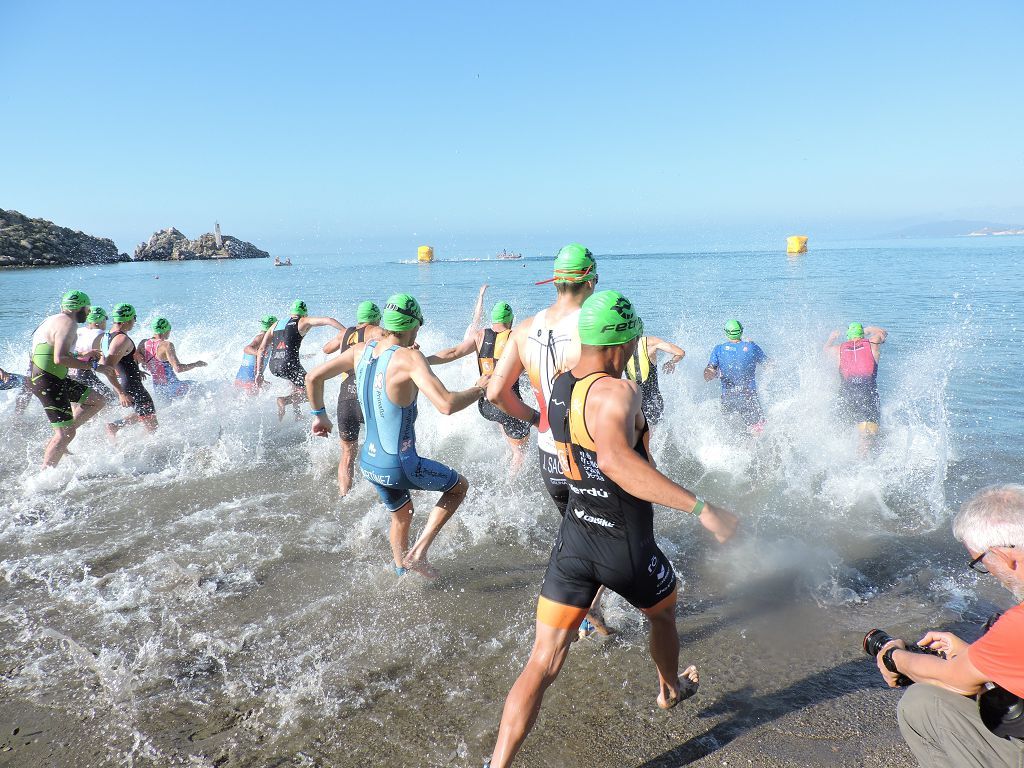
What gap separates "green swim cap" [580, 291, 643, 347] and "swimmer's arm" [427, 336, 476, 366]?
120 inches

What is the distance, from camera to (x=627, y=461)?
2191mm

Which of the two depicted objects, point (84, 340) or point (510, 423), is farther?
point (84, 340)

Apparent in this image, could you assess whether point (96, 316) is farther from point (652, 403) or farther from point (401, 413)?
point (652, 403)

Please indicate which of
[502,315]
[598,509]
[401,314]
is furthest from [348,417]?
[598,509]

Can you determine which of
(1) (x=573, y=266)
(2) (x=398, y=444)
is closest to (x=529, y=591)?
(2) (x=398, y=444)

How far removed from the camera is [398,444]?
13.3 feet

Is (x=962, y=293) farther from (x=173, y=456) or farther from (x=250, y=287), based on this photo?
(x=250, y=287)

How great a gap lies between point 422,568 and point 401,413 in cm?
123

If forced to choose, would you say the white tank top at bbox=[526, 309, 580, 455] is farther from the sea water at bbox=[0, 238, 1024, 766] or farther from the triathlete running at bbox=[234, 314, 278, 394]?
the triathlete running at bbox=[234, 314, 278, 394]

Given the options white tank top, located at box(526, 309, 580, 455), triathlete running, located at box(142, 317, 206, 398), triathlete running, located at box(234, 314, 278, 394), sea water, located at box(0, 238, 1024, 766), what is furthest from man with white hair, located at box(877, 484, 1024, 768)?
triathlete running, located at box(142, 317, 206, 398)

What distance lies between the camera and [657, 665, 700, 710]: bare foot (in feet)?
10.0

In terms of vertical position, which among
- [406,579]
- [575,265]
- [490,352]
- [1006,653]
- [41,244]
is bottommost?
[406,579]

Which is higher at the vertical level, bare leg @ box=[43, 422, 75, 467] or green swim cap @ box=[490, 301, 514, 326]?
green swim cap @ box=[490, 301, 514, 326]

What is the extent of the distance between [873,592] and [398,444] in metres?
3.39
